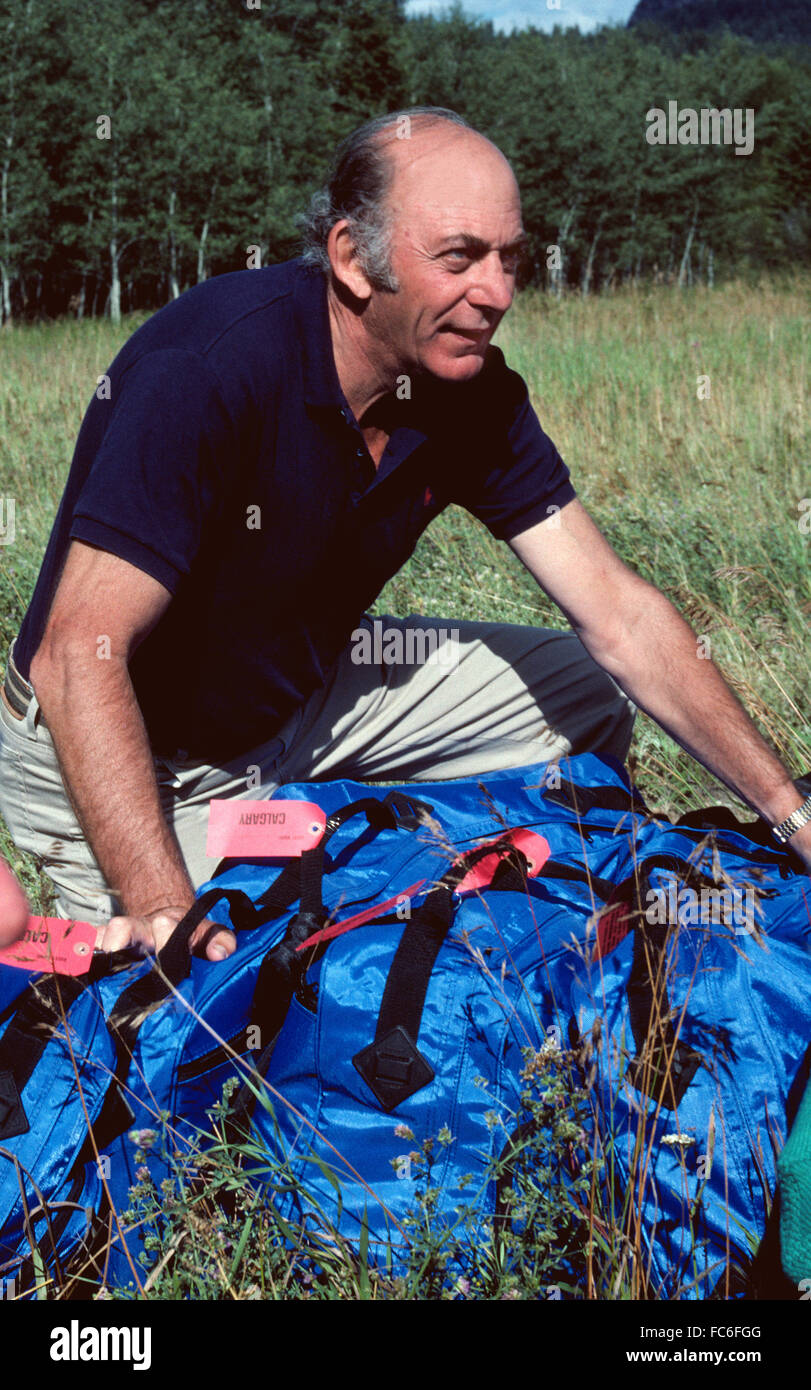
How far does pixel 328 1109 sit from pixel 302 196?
37.7 m

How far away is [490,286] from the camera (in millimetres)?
2195

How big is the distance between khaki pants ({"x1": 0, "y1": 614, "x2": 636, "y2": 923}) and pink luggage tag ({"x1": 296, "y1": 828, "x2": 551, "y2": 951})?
90 cm

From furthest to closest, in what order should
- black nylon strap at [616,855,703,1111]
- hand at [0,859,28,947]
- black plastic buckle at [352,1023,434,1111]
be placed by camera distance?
1. black plastic buckle at [352,1023,434,1111]
2. black nylon strap at [616,855,703,1111]
3. hand at [0,859,28,947]

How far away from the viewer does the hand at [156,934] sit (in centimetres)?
173

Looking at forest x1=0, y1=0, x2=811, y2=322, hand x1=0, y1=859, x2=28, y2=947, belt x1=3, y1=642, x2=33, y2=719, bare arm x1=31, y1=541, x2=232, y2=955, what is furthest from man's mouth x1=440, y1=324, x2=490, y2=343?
forest x1=0, y1=0, x2=811, y2=322

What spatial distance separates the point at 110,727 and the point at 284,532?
580 mm

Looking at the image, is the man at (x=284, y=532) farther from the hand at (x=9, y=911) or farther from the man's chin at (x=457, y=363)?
the hand at (x=9, y=911)

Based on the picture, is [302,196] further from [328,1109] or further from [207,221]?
[328,1109]

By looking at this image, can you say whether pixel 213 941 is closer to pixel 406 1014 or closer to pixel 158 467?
pixel 406 1014

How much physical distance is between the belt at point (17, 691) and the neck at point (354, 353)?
0.94 metres

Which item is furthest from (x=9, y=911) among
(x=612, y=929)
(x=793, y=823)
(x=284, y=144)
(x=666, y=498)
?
(x=284, y=144)

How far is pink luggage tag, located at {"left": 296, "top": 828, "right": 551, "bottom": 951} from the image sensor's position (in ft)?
5.49

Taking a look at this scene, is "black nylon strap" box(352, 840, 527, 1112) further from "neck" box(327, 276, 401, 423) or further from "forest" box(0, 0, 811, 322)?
"forest" box(0, 0, 811, 322)
